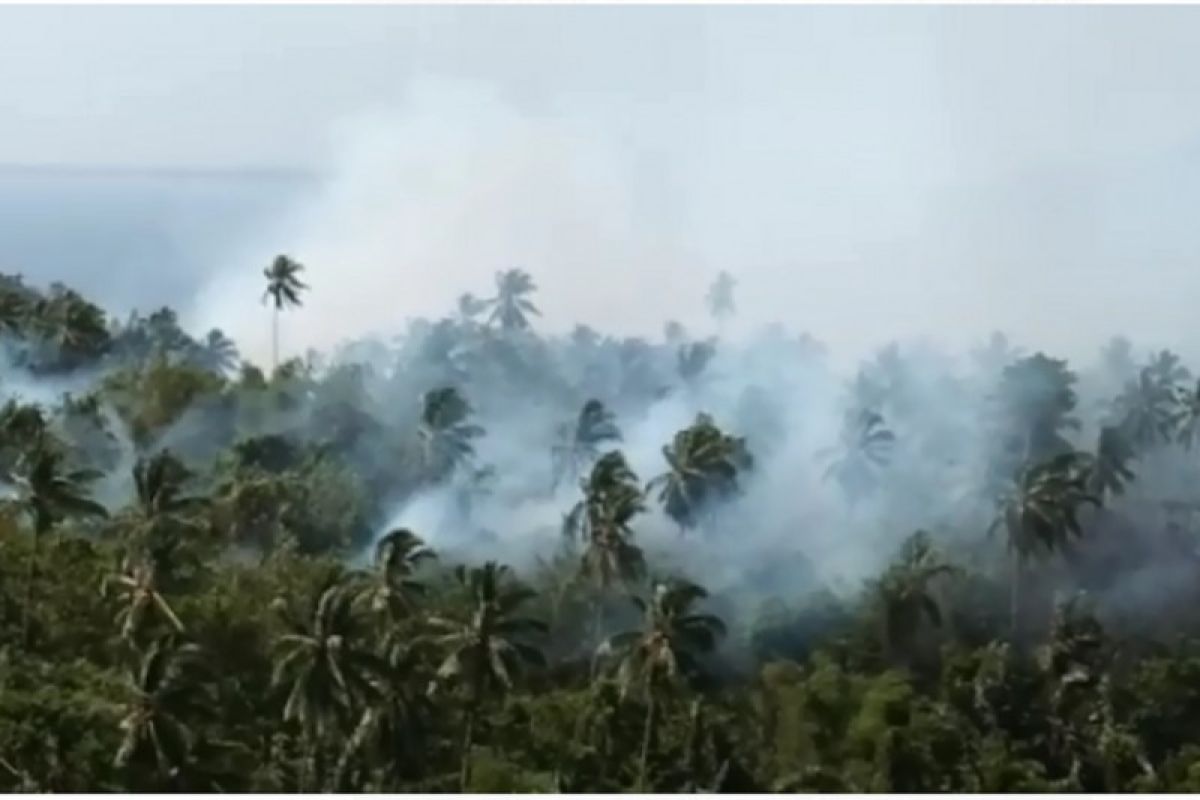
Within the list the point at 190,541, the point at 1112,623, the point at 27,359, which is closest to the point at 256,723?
the point at 190,541

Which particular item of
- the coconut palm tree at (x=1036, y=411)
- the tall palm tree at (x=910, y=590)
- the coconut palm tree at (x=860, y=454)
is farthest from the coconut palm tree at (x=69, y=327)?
the coconut palm tree at (x=1036, y=411)

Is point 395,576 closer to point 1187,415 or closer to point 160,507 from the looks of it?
point 160,507

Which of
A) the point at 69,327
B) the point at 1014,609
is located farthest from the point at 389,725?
the point at 1014,609

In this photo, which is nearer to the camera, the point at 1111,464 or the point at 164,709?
the point at 164,709

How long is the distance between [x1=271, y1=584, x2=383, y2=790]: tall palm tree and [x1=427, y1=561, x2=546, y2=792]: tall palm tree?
0.09m

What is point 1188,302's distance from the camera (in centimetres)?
211

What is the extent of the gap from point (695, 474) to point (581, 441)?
0.15m

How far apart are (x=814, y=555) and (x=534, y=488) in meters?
0.36

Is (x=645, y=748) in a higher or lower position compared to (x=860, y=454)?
lower

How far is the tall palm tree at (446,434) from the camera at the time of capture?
81.7 inches

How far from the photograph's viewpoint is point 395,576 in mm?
2055

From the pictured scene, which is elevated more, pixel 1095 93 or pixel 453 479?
pixel 1095 93

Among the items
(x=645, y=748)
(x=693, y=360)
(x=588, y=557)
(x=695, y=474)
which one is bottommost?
(x=645, y=748)

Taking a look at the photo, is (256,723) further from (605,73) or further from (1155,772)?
(1155,772)
